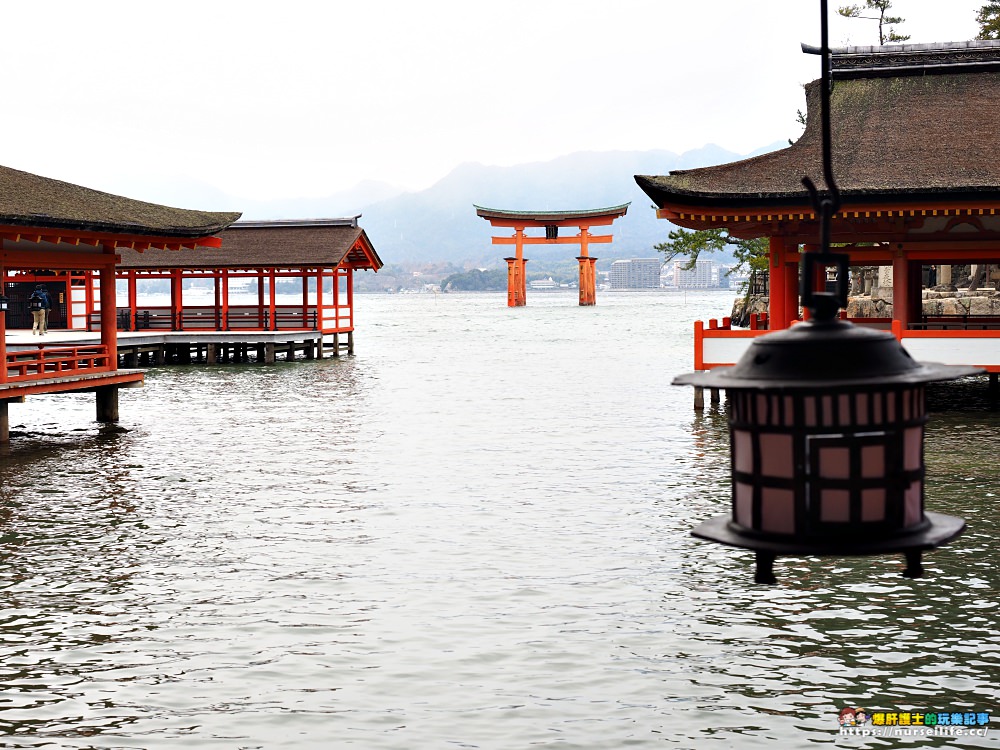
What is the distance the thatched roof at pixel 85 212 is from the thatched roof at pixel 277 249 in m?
16.7

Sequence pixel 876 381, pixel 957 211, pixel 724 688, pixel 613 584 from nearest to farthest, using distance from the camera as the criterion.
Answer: pixel 876 381
pixel 724 688
pixel 613 584
pixel 957 211

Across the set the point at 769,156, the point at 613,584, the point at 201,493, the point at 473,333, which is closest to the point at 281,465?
the point at 201,493

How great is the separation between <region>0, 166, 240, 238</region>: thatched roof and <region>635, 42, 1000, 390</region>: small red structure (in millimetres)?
8994

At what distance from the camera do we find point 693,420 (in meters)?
23.7

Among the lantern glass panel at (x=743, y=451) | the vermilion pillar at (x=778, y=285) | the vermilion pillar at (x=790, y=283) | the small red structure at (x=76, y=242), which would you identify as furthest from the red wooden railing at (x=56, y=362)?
the lantern glass panel at (x=743, y=451)

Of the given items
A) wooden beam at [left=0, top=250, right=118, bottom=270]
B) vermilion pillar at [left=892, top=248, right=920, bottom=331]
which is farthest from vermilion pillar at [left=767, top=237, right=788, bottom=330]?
Result: wooden beam at [left=0, top=250, right=118, bottom=270]

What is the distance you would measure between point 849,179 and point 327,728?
18.2m

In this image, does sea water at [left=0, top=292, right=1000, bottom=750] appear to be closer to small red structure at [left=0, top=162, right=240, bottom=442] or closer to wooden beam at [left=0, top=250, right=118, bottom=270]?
small red structure at [left=0, top=162, right=240, bottom=442]

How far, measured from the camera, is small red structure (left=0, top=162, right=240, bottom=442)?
65.1 feet

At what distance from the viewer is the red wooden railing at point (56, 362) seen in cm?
2012

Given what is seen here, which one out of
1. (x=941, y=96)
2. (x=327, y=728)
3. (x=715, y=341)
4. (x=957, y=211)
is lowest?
(x=327, y=728)

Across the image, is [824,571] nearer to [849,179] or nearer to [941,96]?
[849,179]

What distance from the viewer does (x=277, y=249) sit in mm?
44312

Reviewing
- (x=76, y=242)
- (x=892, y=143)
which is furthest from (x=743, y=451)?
(x=892, y=143)
